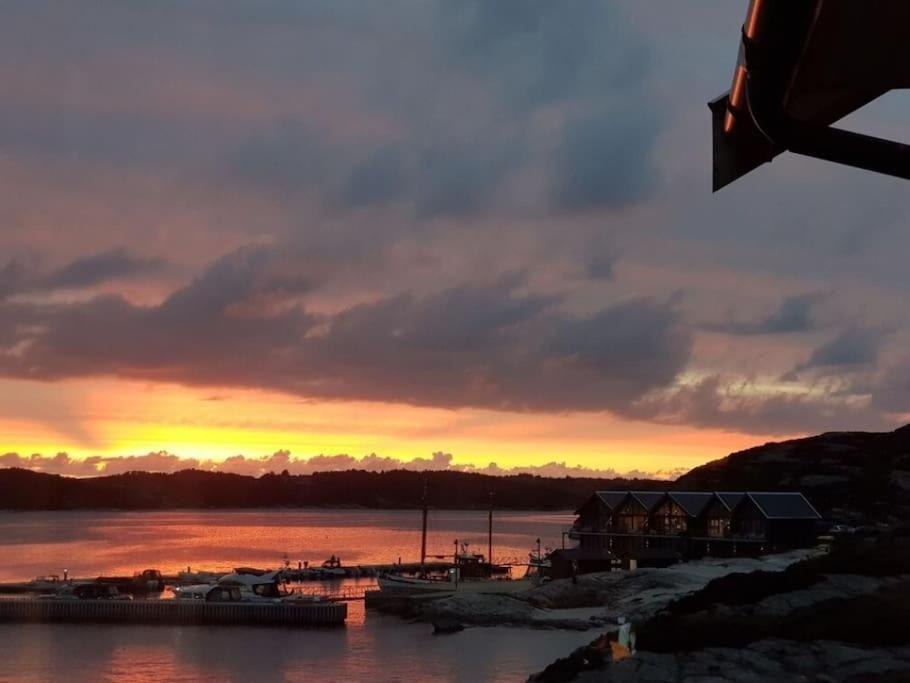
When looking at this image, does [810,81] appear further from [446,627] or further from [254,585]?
[254,585]

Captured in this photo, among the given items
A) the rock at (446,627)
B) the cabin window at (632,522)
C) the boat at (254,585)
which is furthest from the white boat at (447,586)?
the cabin window at (632,522)

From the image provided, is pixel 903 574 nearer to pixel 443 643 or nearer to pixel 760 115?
pixel 443 643

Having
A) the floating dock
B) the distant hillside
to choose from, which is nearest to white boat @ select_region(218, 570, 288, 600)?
the floating dock

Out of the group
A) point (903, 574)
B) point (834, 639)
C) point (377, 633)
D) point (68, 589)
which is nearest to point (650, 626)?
point (834, 639)

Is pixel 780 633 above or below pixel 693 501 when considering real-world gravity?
below

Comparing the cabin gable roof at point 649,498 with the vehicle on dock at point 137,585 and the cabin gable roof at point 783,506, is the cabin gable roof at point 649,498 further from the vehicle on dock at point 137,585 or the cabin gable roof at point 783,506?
the vehicle on dock at point 137,585

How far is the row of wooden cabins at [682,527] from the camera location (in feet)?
300

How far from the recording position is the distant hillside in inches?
5049

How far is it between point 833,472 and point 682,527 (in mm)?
59998

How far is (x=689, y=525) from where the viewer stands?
9694 cm

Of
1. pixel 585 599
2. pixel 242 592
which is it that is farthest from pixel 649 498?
pixel 242 592

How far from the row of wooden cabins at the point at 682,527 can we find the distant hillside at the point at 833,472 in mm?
30227

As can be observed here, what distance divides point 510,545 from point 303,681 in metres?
144

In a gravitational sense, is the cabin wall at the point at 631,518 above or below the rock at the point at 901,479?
below
